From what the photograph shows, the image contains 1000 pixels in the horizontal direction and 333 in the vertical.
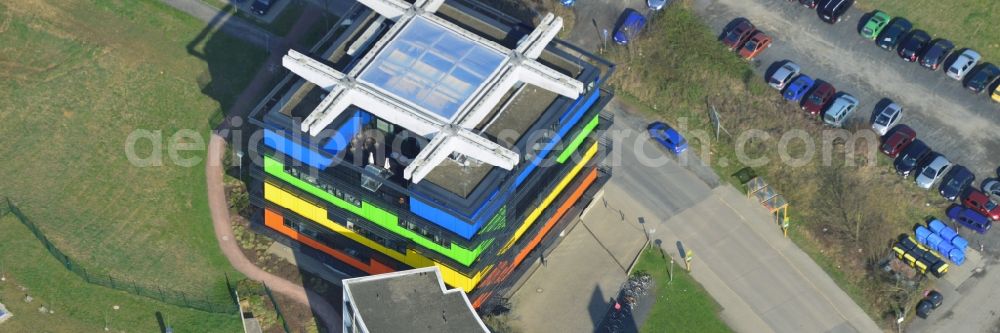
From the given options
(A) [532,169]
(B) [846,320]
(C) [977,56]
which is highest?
(C) [977,56]

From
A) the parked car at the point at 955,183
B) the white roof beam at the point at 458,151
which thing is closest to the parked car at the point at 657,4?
the parked car at the point at 955,183

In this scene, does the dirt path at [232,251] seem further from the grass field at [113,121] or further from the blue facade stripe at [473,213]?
the blue facade stripe at [473,213]

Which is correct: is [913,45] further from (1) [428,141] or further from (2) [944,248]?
(1) [428,141]

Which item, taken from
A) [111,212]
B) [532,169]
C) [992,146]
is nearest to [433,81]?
[532,169]

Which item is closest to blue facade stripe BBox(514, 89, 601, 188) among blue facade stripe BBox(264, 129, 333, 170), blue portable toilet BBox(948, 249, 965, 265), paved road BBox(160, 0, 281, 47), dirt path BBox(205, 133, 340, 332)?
blue facade stripe BBox(264, 129, 333, 170)

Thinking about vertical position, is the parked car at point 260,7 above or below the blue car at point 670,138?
above

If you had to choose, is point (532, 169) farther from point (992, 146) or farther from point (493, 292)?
point (992, 146)

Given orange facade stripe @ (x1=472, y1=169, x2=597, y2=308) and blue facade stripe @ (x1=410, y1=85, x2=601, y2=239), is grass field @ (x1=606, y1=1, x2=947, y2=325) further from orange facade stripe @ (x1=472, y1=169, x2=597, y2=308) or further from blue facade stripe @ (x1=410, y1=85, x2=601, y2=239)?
blue facade stripe @ (x1=410, y1=85, x2=601, y2=239)
